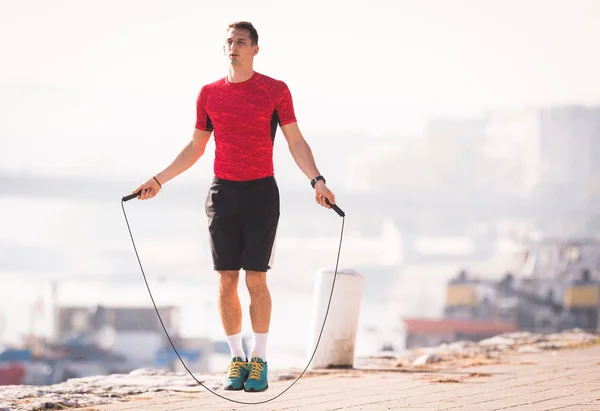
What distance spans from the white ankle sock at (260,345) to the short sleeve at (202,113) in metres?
1.12

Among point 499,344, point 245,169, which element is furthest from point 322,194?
point 499,344

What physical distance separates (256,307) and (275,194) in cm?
62

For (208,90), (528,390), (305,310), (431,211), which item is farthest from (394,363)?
(431,211)

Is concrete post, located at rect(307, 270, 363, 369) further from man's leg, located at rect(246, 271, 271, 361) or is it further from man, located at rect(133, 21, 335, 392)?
man, located at rect(133, 21, 335, 392)

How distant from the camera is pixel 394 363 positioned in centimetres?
1095

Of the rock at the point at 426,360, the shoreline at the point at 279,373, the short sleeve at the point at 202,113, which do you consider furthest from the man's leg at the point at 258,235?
the rock at the point at 426,360

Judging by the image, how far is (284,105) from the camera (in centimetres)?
731

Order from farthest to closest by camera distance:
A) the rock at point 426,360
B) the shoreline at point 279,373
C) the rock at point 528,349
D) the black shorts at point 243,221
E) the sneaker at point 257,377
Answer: the rock at point 528,349
the rock at point 426,360
the shoreline at point 279,373
the sneaker at point 257,377
the black shorts at point 243,221

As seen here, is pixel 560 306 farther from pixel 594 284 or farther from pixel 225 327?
pixel 225 327

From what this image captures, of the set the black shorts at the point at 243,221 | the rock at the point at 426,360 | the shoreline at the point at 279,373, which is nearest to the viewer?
the black shorts at the point at 243,221

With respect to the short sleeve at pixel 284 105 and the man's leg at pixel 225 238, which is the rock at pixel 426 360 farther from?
the short sleeve at pixel 284 105

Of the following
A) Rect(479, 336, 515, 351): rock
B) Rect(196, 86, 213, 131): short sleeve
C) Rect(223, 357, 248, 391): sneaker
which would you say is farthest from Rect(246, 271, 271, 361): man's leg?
Rect(479, 336, 515, 351): rock

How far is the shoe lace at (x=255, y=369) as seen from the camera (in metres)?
7.46

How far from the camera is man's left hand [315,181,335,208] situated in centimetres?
723
